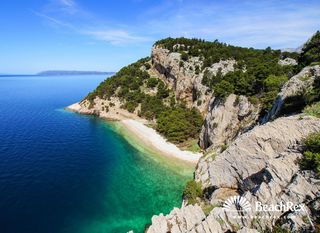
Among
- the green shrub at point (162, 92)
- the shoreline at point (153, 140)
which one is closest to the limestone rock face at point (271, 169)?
the shoreline at point (153, 140)

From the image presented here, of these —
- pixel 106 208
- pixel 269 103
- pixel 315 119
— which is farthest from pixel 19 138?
pixel 315 119

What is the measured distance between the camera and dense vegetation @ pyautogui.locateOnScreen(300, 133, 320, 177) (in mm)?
16723

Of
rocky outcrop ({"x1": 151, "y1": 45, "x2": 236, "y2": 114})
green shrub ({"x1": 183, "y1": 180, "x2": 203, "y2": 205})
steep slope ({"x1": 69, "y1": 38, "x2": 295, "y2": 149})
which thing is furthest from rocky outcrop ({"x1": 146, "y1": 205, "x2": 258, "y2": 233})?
rocky outcrop ({"x1": 151, "y1": 45, "x2": 236, "y2": 114})

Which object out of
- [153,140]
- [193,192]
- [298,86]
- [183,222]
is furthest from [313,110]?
[153,140]

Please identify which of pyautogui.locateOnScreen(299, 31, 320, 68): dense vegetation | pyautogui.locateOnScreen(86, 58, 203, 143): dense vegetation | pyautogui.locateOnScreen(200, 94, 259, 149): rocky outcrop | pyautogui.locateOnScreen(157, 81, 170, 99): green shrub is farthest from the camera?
pyautogui.locateOnScreen(157, 81, 170, 99): green shrub

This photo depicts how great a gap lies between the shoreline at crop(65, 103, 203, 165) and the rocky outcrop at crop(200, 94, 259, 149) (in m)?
5.45

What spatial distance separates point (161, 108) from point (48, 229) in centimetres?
5381

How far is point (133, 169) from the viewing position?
44.7 metres

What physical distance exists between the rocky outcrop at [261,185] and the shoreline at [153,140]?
68.2 ft

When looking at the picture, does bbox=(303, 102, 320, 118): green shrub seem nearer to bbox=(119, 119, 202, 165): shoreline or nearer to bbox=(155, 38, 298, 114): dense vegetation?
bbox=(155, 38, 298, 114): dense vegetation

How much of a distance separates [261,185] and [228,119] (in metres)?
28.0

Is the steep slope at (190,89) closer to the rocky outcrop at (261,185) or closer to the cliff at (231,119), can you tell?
the cliff at (231,119)

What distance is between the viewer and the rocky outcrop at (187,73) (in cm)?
6825

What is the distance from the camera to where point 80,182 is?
128 feet
